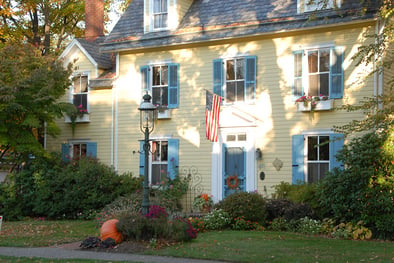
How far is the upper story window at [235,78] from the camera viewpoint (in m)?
18.7

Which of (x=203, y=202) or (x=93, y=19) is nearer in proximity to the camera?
(x=203, y=202)

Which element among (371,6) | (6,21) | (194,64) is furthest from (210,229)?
(6,21)

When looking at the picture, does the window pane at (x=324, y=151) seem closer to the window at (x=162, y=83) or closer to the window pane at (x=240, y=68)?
the window pane at (x=240, y=68)

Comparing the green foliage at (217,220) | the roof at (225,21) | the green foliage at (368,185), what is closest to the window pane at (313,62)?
the roof at (225,21)

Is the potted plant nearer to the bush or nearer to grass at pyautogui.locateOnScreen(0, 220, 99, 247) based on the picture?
the bush

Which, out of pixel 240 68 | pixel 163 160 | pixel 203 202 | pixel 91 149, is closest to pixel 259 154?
pixel 203 202

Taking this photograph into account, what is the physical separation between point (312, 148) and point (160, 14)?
24.4ft

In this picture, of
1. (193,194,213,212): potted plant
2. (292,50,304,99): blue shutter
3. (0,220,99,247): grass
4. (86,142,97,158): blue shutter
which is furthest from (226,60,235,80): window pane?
(0,220,99,247): grass

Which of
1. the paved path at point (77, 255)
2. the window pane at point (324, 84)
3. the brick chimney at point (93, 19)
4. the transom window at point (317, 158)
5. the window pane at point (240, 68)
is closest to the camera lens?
the paved path at point (77, 255)

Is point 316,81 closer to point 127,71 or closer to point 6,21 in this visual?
point 127,71

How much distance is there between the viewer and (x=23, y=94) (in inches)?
748

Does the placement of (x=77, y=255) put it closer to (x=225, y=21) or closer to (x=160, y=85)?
(x=160, y=85)

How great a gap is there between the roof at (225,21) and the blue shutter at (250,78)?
0.89 metres

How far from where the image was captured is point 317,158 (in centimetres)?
1745
